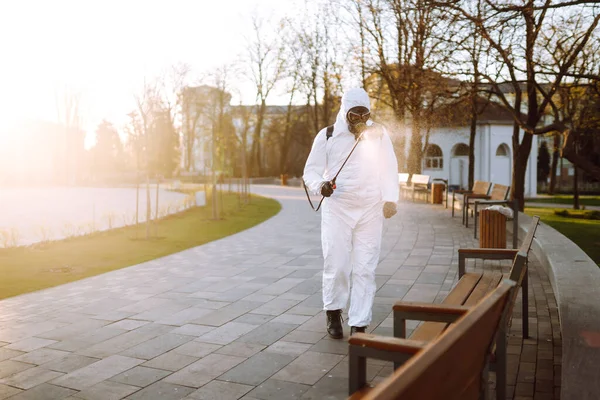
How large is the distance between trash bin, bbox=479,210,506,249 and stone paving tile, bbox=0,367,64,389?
266 inches

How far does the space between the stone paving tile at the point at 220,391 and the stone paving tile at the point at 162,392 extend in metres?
0.07

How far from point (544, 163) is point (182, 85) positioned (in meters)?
34.3

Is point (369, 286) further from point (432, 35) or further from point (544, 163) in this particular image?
point (544, 163)

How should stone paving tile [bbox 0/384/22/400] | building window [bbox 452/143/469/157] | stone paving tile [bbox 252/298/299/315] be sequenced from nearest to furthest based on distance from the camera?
stone paving tile [bbox 0/384/22/400] < stone paving tile [bbox 252/298/299/315] < building window [bbox 452/143/469/157]

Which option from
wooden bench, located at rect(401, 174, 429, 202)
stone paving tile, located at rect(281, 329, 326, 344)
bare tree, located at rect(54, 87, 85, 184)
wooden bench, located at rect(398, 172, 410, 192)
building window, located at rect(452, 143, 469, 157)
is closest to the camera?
stone paving tile, located at rect(281, 329, 326, 344)

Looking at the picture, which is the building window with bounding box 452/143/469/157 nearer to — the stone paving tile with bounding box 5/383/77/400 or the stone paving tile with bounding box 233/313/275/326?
the stone paving tile with bounding box 233/313/275/326

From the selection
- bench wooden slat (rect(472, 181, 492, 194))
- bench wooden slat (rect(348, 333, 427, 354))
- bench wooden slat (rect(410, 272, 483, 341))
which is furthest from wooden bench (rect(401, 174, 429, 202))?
bench wooden slat (rect(348, 333, 427, 354))

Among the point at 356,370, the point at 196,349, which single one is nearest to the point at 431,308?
the point at 356,370

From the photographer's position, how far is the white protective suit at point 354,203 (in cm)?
482

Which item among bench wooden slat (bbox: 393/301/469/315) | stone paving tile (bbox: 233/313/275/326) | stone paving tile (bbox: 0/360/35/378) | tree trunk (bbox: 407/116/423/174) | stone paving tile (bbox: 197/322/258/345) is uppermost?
tree trunk (bbox: 407/116/423/174)

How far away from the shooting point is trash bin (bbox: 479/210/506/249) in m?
9.16

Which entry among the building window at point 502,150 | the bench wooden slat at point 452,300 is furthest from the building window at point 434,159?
the bench wooden slat at point 452,300

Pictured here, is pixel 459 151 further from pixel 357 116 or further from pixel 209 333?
pixel 209 333

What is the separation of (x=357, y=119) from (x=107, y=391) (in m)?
2.64
